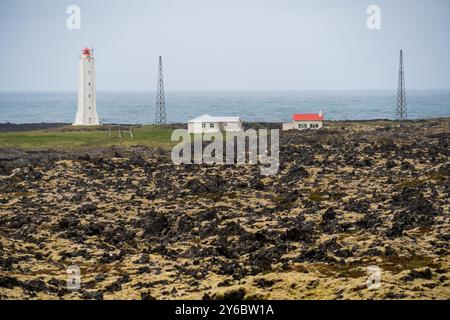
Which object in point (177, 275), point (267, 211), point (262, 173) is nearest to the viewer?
point (177, 275)

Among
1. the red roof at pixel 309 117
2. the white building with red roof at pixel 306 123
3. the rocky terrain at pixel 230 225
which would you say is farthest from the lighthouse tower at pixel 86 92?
the rocky terrain at pixel 230 225

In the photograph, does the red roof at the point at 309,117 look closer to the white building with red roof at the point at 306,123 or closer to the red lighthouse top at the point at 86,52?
the white building with red roof at the point at 306,123

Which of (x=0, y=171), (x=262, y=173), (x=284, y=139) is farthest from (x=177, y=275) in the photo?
(x=284, y=139)

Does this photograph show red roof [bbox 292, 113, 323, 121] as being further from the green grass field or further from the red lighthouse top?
the red lighthouse top

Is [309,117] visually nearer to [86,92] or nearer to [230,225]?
[86,92]

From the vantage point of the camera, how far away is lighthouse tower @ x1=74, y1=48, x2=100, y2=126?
127062mm

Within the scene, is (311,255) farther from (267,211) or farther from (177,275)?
(267,211)

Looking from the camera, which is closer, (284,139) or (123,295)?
(123,295)

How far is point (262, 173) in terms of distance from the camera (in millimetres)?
72750

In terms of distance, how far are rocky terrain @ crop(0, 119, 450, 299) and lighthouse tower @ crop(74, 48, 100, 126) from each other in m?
43.0

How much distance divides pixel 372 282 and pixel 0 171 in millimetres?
45875

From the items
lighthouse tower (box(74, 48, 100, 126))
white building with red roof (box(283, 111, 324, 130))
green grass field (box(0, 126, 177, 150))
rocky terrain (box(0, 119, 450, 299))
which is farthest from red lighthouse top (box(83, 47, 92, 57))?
rocky terrain (box(0, 119, 450, 299))

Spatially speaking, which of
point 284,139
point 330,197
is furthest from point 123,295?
point 284,139
